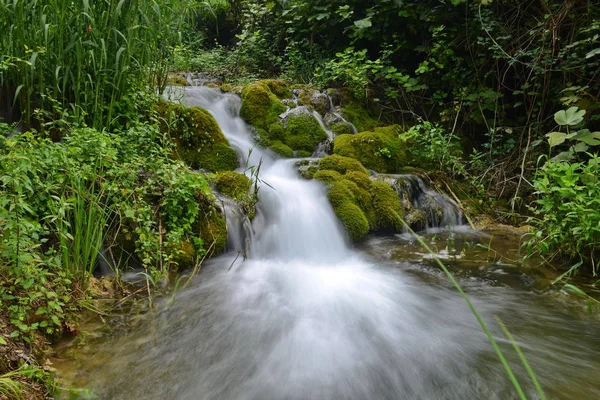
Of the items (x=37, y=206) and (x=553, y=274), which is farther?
(x=553, y=274)

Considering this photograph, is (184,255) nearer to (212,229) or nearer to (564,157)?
(212,229)

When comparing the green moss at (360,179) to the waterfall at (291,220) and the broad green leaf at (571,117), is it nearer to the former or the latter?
the waterfall at (291,220)

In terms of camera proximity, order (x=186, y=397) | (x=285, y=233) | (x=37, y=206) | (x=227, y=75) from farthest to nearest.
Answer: (x=227, y=75) → (x=285, y=233) → (x=37, y=206) → (x=186, y=397)

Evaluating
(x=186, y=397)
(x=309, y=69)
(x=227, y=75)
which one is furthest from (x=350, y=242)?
(x=227, y=75)

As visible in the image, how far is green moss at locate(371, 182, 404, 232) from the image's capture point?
14.9 feet

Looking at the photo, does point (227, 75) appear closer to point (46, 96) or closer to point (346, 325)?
point (46, 96)

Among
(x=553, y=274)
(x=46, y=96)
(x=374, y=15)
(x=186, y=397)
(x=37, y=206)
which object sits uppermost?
(x=374, y=15)

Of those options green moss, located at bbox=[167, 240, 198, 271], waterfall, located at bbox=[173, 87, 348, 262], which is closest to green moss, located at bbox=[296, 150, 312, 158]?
waterfall, located at bbox=[173, 87, 348, 262]

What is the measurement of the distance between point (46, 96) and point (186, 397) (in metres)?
2.65

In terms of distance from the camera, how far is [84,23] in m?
2.94

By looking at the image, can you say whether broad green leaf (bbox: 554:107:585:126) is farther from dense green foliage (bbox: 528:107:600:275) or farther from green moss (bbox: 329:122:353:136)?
green moss (bbox: 329:122:353:136)

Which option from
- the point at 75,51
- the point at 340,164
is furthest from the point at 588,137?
the point at 75,51

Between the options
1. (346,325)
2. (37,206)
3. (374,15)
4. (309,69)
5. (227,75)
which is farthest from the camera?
(227,75)

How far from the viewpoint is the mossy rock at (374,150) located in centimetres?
560
